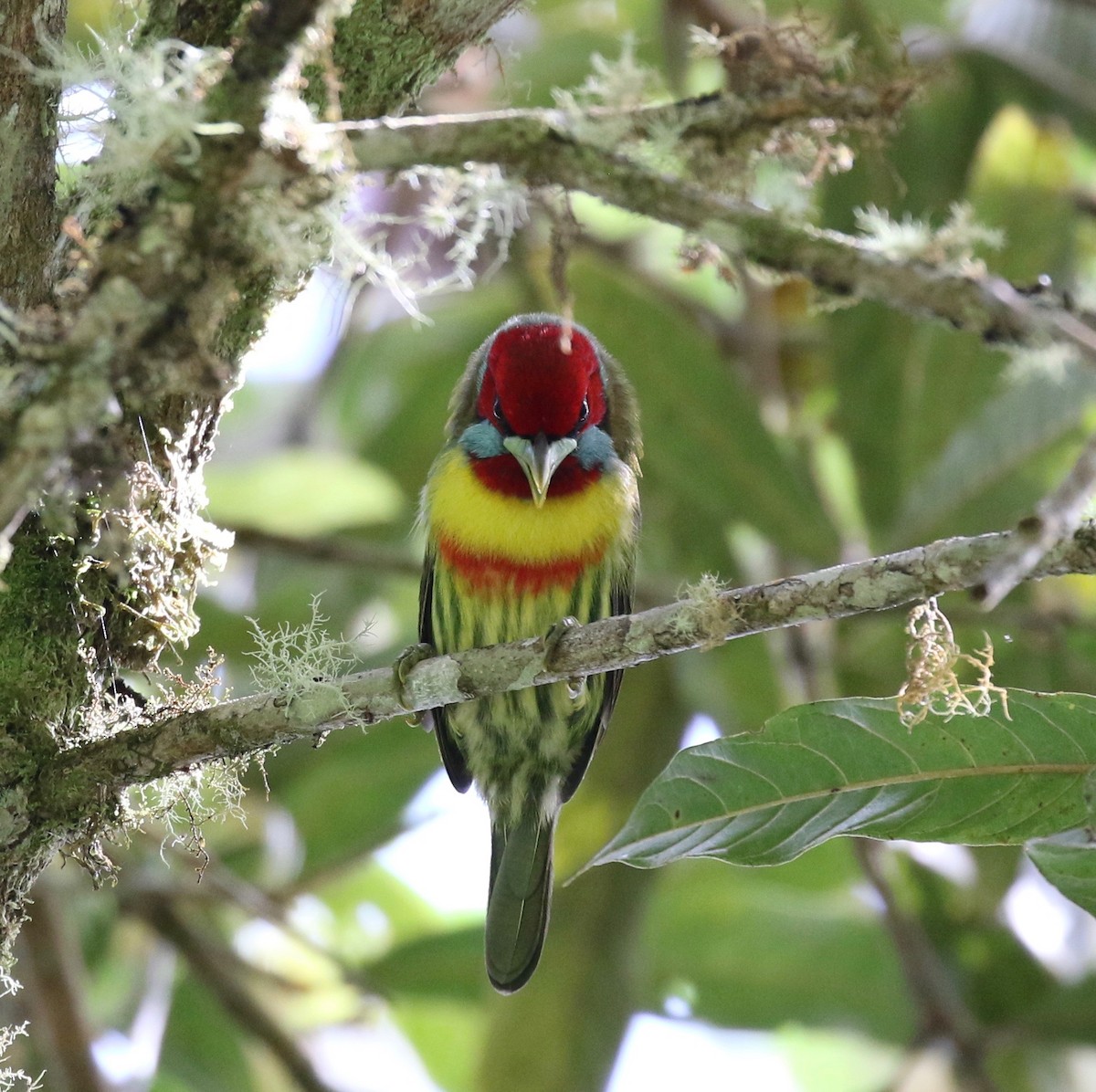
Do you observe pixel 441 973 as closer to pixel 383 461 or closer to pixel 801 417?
pixel 383 461

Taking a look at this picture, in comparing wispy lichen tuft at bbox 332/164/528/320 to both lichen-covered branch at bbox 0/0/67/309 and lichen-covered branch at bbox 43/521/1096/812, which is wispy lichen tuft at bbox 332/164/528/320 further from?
lichen-covered branch at bbox 43/521/1096/812

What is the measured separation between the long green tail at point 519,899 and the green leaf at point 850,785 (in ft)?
4.01

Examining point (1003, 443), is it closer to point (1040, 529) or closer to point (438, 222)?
point (438, 222)

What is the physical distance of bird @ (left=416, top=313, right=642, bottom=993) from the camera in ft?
9.29

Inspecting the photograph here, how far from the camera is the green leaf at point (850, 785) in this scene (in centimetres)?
177

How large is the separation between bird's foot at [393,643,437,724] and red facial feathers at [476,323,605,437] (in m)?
0.50

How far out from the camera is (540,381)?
2811 millimetres

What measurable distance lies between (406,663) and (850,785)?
32.5 inches

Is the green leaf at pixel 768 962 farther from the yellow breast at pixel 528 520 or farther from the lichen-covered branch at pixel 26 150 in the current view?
the lichen-covered branch at pixel 26 150

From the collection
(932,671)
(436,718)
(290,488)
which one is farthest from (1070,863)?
(290,488)

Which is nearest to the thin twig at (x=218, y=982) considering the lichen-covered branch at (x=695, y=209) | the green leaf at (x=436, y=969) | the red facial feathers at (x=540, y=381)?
the green leaf at (x=436, y=969)

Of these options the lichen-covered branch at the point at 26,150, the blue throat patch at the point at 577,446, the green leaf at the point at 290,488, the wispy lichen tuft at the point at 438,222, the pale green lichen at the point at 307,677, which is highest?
the lichen-covered branch at the point at 26,150

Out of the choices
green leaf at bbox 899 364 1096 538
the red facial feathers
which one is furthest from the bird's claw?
green leaf at bbox 899 364 1096 538

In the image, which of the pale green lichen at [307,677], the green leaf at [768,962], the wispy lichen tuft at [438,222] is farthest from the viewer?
the green leaf at [768,962]
